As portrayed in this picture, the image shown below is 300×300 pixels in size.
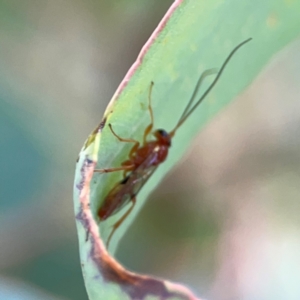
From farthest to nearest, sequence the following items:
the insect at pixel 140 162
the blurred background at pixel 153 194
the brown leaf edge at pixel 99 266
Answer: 1. the blurred background at pixel 153 194
2. the insect at pixel 140 162
3. the brown leaf edge at pixel 99 266

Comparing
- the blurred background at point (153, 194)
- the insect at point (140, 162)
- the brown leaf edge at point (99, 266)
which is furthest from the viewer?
the blurred background at point (153, 194)

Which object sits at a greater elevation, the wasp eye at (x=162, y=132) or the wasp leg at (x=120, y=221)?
the wasp eye at (x=162, y=132)

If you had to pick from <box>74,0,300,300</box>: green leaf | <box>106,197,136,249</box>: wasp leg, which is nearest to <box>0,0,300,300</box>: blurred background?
<box>106,197,136,249</box>: wasp leg

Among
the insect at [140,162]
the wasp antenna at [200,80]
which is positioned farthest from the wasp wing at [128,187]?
the wasp antenna at [200,80]

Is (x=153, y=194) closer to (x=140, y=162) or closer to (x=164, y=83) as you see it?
(x=140, y=162)

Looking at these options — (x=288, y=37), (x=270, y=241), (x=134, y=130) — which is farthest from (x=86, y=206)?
(x=270, y=241)

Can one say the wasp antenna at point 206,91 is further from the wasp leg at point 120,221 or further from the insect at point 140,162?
the wasp leg at point 120,221

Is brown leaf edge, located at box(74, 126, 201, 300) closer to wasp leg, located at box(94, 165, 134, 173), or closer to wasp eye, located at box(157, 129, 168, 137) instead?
wasp leg, located at box(94, 165, 134, 173)

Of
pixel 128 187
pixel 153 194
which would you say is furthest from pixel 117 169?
pixel 153 194

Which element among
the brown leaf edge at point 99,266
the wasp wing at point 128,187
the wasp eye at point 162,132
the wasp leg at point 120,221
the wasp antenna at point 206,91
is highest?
the wasp antenna at point 206,91
